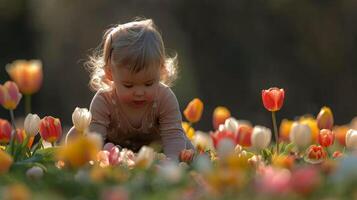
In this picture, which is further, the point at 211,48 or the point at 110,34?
the point at 211,48

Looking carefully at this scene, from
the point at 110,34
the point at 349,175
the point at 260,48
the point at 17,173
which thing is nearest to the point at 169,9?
the point at 260,48

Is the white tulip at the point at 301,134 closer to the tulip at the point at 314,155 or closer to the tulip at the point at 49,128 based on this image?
the tulip at the point at 314,155

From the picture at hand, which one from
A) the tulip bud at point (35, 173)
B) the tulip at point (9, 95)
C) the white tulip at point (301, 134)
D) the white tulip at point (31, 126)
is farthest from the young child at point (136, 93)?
the tulip bud at point (35, 173)

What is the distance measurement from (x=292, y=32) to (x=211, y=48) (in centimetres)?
118

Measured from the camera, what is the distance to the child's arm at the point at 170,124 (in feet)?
11.4

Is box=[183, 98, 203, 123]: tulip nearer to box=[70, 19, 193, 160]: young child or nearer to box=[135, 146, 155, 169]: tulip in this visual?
box=[70, 19, 193, 160]: young child

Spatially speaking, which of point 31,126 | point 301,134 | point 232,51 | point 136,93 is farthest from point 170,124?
point 232,51

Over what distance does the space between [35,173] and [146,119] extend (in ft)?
3.92

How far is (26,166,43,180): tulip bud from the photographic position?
7.79ft

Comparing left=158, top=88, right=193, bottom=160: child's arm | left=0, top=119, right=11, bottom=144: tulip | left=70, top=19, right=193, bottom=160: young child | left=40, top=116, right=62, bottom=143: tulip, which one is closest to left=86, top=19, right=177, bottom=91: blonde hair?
left=70, top=19, right=193, bottom=160: young child

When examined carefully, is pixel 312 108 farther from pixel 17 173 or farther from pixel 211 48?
pixel 17 173

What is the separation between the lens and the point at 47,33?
40.9 feet

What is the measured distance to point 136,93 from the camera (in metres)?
3.29

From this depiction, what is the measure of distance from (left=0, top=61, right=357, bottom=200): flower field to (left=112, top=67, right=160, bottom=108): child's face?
247mm
